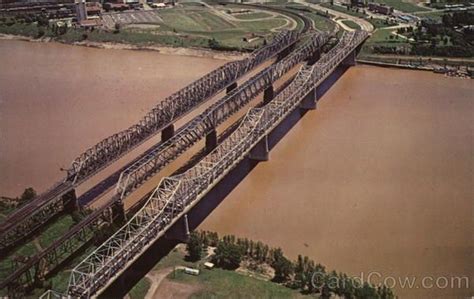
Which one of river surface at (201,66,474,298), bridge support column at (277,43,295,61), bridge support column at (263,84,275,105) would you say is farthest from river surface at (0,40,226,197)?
river surface at (201,66,474,298)

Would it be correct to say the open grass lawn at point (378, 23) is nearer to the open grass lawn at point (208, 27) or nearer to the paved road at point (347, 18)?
the paved road at point (347, 18)

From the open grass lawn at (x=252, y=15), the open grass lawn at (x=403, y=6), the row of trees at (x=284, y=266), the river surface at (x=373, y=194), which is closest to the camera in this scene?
the row of trees at (x=284, y=266)

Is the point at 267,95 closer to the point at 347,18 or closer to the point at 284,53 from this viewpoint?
the point at 284,53

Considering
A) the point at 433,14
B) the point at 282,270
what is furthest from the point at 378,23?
the point at 282,270

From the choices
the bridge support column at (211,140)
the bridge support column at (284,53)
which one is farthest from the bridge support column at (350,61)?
the bridge support column at (211,140)

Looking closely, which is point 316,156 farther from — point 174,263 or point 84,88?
point 84,88

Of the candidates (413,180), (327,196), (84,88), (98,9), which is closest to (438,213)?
(413,180)
